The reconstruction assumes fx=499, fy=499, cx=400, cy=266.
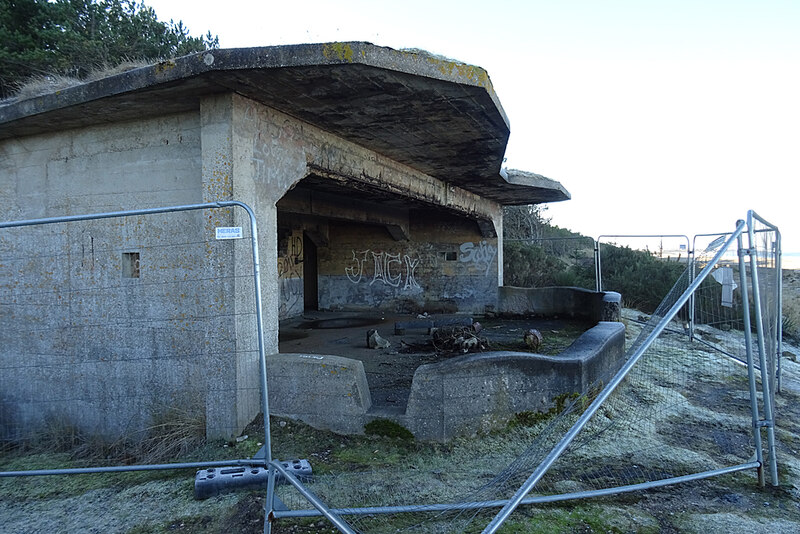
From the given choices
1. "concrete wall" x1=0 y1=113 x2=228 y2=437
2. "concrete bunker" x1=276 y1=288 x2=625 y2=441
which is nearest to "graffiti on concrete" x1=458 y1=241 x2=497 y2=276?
"concrete bunker" x1=276 y1=288 x2=625 y2=441

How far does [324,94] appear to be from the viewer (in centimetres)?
473

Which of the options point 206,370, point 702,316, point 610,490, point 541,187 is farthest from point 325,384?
point 702,316

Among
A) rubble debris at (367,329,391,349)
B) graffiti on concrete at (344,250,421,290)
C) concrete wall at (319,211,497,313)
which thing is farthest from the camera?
graffiti on concrete at (344,250,421,290)

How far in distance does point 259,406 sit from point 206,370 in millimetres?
621

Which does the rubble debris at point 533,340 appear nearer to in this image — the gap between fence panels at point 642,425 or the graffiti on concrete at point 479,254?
the gap between fence panels at point 642,425

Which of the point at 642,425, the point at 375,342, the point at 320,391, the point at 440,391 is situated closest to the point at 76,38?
the point at 375,342

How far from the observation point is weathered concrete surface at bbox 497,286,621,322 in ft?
35.1

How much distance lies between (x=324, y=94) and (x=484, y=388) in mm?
3146

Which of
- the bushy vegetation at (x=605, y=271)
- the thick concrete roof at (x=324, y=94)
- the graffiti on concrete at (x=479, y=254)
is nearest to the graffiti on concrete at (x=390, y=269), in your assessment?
the graffiti on concrete at (x=479, y=254)

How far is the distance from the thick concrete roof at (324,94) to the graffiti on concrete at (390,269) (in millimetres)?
6891

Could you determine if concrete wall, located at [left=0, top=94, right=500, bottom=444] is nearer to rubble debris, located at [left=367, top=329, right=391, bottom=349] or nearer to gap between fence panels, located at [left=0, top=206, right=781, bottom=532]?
gap between fence panels, located at [left=0, top=206, right=781, bottom=532]

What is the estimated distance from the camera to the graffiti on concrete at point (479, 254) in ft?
43.4

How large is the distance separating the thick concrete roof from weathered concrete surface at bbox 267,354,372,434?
2508 millimetres

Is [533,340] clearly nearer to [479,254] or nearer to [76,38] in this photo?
[479,254]
